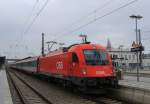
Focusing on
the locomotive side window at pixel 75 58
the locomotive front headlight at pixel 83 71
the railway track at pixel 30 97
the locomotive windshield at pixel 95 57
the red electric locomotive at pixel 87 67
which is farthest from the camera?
the locomotive side window at pixel 75 58

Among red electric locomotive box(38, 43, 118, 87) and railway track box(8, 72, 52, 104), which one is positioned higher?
red electric locomotive box(38, 43, 118, 87)

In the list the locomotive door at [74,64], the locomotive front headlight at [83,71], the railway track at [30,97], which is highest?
the locomotive door at [74,64]

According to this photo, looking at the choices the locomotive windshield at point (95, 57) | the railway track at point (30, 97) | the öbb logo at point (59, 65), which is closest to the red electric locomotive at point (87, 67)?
the locomotive windshield at point (95, 57)

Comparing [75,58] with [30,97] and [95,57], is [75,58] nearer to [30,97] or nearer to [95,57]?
[95,57]

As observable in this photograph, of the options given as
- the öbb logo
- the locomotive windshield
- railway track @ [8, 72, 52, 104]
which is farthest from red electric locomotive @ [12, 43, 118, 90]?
railway track @ [8, 72, 52, 104]

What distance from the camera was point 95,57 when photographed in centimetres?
2170

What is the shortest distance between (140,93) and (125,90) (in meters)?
2.06

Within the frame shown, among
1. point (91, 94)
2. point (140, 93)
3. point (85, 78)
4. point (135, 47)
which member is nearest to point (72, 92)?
point (91, 94)

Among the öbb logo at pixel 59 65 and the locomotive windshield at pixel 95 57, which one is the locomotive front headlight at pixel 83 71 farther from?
the öbb logo at pixel 59 65

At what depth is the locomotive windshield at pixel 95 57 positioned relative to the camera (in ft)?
70.0

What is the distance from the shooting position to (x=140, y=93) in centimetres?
1716

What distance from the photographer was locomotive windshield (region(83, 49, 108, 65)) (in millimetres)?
21344

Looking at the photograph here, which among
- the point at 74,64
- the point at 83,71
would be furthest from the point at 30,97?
the point at 83,71

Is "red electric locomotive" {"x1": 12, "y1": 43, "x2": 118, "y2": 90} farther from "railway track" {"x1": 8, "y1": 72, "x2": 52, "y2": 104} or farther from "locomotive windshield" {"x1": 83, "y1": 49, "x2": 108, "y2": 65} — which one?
"railway track" {"x1": 8, "y1": 72, "x2": 52, "y2": 104}
